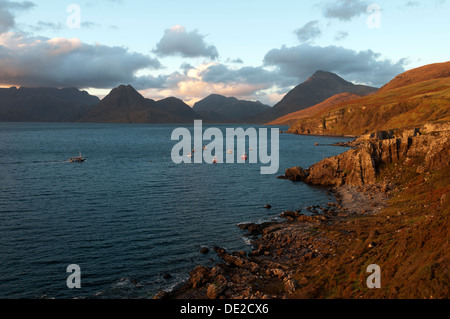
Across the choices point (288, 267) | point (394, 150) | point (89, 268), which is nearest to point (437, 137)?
point (394, 150)

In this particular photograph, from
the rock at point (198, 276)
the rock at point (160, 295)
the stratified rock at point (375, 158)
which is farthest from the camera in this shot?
the stratified rock at point (375, 158)

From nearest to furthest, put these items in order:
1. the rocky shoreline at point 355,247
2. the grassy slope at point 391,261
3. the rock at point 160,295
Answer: the grassy slope at point 391,261 → the rocky shoreline at point 355,247 → the rock at point 160,295

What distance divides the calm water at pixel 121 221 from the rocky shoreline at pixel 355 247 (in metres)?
4.40

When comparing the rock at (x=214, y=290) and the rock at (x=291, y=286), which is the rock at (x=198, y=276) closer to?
the rock at (x=214, y=290)

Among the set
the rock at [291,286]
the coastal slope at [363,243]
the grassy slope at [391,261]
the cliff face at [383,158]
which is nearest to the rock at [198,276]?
the coastal slope at [363,243]

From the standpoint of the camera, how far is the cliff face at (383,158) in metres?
65.0

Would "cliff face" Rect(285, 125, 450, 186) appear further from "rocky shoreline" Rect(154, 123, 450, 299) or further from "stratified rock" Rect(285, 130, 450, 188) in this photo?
"rocky shoreline" Rect(154, 123, 450, 299)

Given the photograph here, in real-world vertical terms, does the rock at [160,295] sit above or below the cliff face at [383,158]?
below

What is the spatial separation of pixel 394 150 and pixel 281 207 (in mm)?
34350

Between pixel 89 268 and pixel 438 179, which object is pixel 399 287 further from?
pixel 438 179

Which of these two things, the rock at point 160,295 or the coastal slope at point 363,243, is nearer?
the coastal slope at point 363,243

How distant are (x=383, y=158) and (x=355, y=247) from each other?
4898 cm

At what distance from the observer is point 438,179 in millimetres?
56375

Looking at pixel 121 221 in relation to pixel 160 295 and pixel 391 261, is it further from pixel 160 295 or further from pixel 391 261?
pixel 391 261
